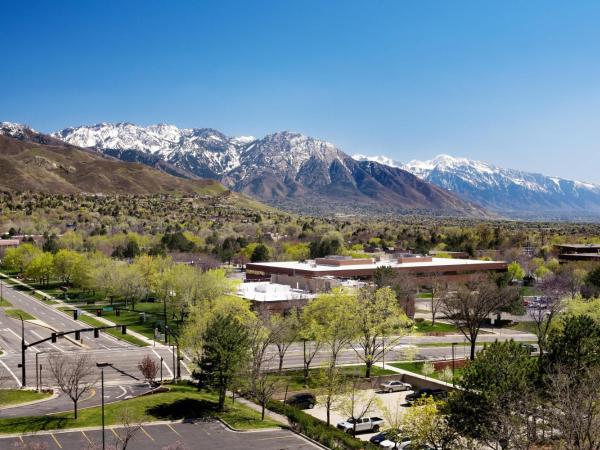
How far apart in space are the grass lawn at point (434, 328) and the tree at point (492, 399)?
43.7 m

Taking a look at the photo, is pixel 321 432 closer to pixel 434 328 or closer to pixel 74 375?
pixel 74 375

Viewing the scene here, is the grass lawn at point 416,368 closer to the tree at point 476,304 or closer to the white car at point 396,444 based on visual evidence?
the tree at point 476,304

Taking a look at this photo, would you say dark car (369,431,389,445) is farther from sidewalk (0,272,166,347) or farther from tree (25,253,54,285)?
tree (25,253,54,285)

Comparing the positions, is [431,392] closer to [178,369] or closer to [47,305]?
[178,369]

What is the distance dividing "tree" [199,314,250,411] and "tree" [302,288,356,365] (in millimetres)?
7998

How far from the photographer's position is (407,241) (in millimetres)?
191375

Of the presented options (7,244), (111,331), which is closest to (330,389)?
(111,331)

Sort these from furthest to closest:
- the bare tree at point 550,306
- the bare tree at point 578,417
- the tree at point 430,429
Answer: the bare tree at point 550,306 < the tree at point 430,429 < the bare tree at point 578,417

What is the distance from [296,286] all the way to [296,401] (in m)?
46.1

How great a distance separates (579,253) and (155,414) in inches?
4601

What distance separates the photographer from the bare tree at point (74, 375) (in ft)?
137

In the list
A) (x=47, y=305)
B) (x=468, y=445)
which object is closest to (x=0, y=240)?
(x=47, y=305)

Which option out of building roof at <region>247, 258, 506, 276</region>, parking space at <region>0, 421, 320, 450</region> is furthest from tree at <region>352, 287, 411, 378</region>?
building roof at <region>247, 258, 506, 276</region>

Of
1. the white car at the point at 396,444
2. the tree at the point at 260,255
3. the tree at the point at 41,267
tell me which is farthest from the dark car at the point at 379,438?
the tree at the point at 41,267
